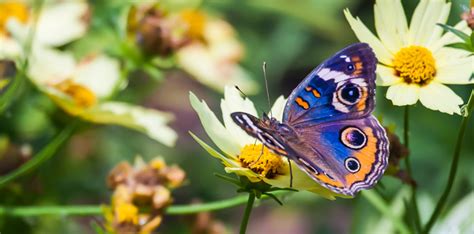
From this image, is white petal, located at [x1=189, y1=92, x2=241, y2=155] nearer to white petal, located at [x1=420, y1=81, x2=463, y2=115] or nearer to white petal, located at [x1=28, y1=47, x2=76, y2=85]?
white petal, located at [x1=420, y1=81, x2=463, y2=115]

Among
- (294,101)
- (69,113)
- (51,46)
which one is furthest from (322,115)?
(51,46)

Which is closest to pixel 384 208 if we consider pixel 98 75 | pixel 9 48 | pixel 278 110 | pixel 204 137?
pixel 278 110

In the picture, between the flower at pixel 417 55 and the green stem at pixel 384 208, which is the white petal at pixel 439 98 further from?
the green stem at pixel 384 208

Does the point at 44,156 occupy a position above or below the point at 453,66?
below

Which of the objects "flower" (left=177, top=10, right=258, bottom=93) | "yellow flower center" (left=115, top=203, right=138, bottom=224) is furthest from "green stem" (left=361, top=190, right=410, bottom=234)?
"flower" (left=177, top=10, right=258, bottom=93)

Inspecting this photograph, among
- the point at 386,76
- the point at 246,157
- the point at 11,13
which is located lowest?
the point at 11,13

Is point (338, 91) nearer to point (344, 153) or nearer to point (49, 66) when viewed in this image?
point (344, 153)
